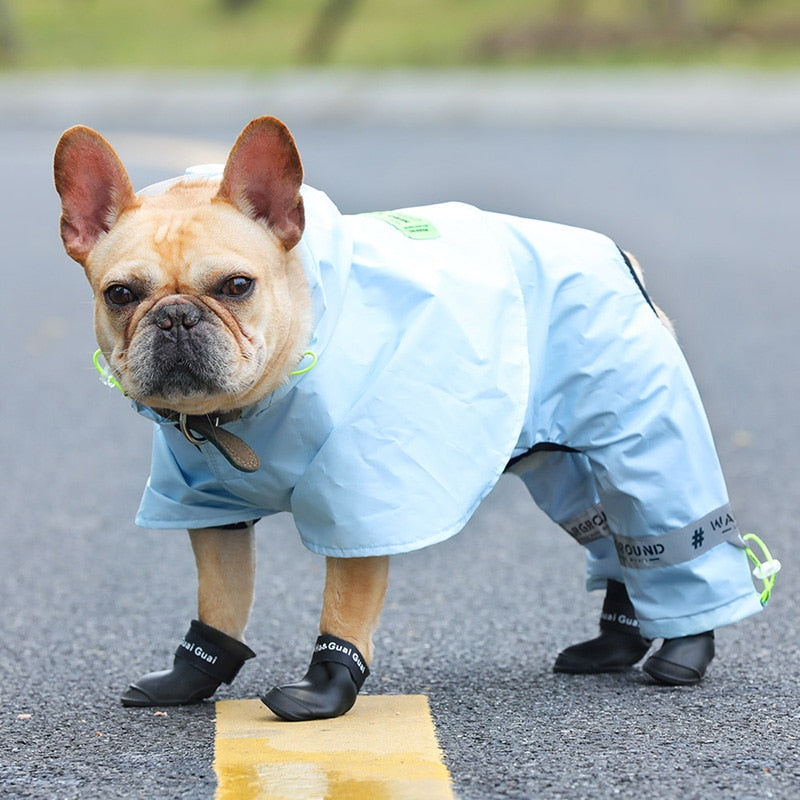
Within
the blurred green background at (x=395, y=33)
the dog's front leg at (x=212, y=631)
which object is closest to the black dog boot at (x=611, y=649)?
the dog's front leg at (x=212, y=631)

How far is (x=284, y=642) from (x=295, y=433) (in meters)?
1.13

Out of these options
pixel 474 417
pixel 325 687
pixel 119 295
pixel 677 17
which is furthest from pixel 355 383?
pixel 677 17

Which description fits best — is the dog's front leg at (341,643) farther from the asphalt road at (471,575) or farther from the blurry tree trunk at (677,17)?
the blurry tree trunk at (677,17)

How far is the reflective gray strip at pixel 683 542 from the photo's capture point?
3771mm

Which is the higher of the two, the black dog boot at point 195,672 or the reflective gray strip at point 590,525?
the reflective gray strip at point 590,525

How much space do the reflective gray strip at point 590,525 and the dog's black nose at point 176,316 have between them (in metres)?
1.27

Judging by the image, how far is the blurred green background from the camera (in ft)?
85.2

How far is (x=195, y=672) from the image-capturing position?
3684 millimetres

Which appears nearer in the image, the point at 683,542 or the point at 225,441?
the point at 225,441

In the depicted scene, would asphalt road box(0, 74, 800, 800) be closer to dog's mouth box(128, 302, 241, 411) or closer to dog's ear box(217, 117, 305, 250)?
dog's mouth box(128, 302, 241, 411)

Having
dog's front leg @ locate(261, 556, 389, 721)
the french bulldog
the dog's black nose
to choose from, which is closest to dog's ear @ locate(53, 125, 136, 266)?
the french bulldog

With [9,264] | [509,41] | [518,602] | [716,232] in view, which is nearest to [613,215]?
[716,232]

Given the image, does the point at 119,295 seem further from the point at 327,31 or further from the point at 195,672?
the point at 327,31

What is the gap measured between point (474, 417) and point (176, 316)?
Answer: 2.33 ft
